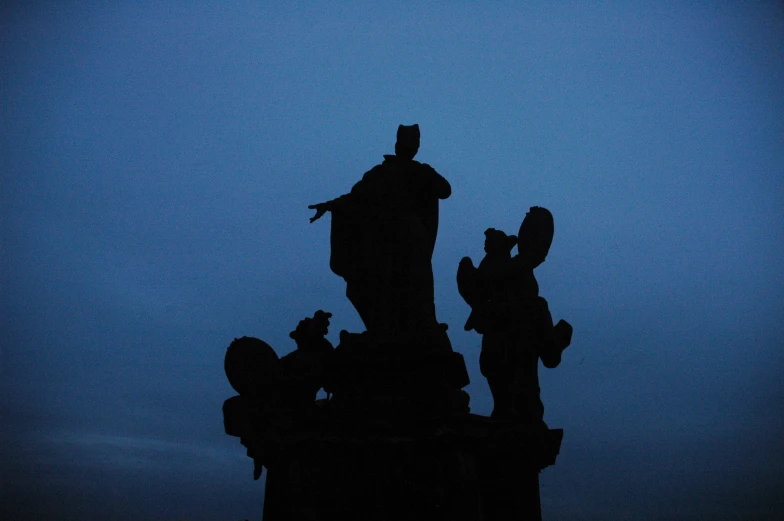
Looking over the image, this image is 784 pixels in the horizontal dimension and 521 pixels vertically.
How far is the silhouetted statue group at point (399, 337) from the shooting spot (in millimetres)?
8508

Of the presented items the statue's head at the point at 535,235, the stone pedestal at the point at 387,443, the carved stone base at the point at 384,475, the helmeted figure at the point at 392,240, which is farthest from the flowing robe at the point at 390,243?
the carved stone base at the point at 384,475

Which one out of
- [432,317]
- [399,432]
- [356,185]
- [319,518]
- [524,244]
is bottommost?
[319,518]

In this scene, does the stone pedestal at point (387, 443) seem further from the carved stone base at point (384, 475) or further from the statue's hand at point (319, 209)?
the statue's hand at point (319, 209)

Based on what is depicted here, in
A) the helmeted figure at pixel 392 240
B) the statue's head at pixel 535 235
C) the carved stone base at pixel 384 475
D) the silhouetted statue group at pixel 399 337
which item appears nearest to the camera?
the carved stone base at pixel 384 475

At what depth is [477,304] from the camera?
968cm

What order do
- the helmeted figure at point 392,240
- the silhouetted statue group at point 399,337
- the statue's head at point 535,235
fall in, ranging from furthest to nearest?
the statue's head at point 535,235 → the helmeted figure at point 392,240 → the silhouetted statue group at point 399,337

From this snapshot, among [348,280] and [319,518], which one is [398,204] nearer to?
[348,280]

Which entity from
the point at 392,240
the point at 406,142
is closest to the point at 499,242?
the point at 392,240

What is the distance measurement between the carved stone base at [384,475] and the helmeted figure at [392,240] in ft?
4.48

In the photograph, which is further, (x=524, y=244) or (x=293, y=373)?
(x=524, y=244)

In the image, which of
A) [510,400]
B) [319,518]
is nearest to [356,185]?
[510,400]

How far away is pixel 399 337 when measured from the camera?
892cm

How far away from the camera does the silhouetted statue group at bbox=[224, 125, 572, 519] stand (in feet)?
27.9

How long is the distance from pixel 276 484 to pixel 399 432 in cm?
145
